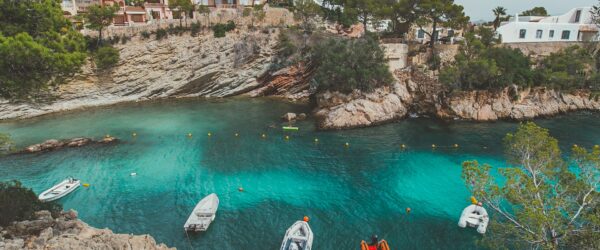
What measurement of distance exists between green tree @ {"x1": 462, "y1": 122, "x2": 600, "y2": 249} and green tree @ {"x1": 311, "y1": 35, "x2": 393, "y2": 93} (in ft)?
91.0

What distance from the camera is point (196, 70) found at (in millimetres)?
57969

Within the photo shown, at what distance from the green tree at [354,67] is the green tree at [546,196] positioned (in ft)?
91.0

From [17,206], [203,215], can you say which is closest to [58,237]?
[17,206]

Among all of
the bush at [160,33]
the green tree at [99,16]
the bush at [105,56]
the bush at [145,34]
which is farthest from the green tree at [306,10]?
the bush at [105,56]

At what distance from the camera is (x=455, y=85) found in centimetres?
4612

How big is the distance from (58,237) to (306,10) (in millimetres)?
52859

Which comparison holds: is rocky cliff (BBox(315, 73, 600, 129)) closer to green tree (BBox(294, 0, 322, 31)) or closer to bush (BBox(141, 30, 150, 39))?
green tree (BBox(294, 0, 322, 31))

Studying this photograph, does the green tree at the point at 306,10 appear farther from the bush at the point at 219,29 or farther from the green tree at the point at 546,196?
the green tree at the point at 546,196

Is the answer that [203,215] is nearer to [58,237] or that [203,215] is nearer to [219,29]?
[58,237]

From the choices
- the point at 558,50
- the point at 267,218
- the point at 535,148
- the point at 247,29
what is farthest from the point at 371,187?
the point at 558,50

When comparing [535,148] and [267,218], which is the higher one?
[535,148]

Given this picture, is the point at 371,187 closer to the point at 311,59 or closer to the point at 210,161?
the point at 210,161

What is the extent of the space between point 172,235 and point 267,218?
6483 mm

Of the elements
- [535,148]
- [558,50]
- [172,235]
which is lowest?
[172,235]
